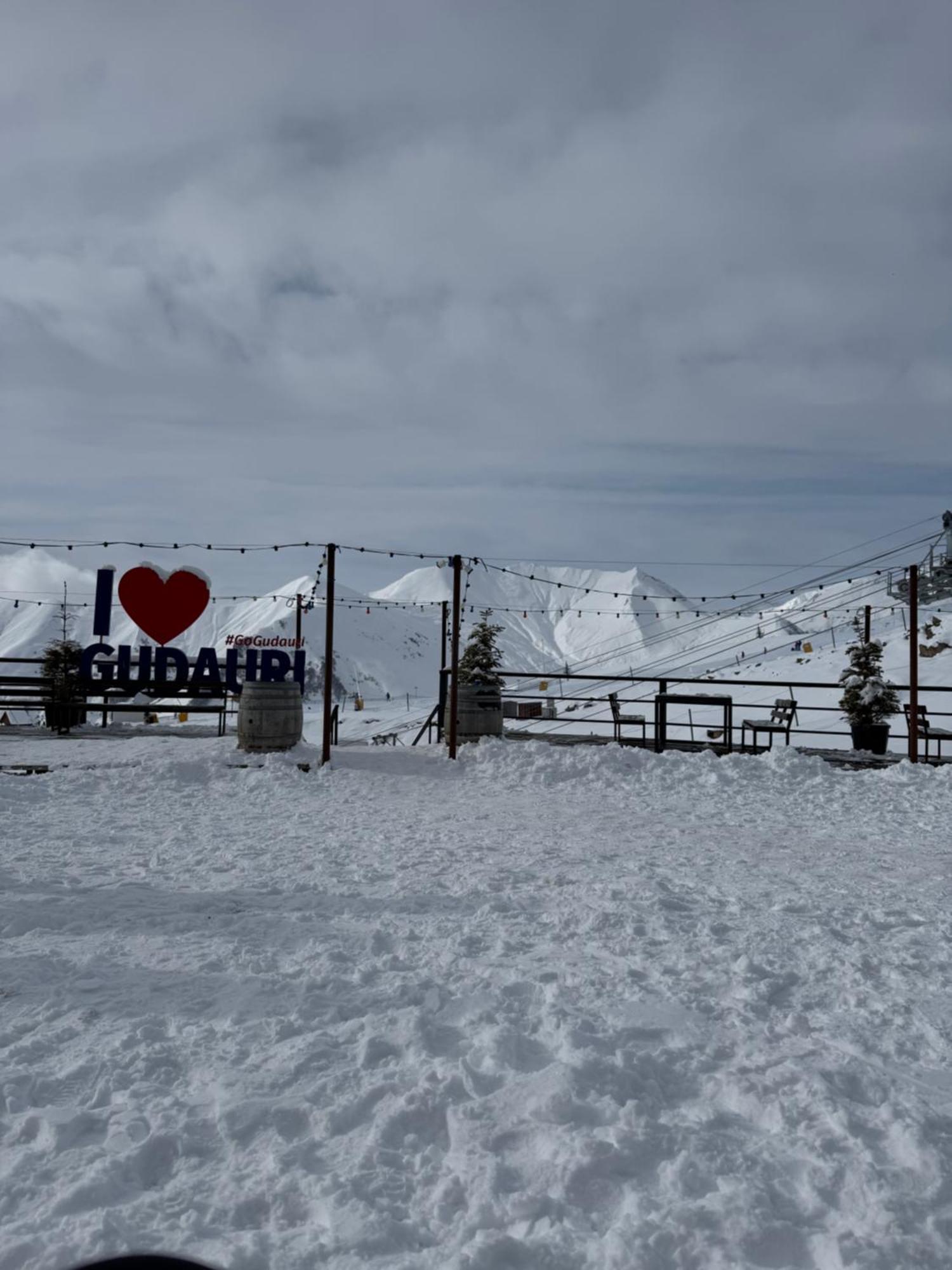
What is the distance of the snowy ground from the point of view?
239 centimetres

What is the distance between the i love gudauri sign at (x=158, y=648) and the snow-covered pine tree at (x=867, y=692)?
10946mm

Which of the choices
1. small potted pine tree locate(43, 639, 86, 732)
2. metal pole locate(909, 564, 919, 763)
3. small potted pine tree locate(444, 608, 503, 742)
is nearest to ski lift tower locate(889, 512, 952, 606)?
metal pole locate(909, 564, 919, 763)

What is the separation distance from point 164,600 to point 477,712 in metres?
7.68

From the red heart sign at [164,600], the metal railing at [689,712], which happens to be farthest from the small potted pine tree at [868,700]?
the red heart sign at [164,600]

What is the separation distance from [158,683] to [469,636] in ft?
23.4

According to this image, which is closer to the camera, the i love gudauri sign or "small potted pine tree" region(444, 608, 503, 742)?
"small potted pine tree" region(444, 608, 503, 742)

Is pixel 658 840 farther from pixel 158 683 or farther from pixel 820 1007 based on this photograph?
pixel 158 683

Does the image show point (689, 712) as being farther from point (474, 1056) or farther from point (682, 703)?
point (474, 1056)

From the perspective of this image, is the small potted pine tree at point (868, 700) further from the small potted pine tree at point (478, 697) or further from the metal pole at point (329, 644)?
the metal pole at point (329, 644)

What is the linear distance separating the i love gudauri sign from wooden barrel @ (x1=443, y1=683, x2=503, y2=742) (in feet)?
13.5

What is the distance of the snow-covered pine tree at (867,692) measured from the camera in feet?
46.8

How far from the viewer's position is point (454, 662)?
44.7 feet

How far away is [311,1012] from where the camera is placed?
375 cm

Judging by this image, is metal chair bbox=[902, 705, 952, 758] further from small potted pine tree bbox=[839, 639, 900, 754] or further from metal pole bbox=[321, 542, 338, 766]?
metal pole bbox=[321, 542, 338, 766]
